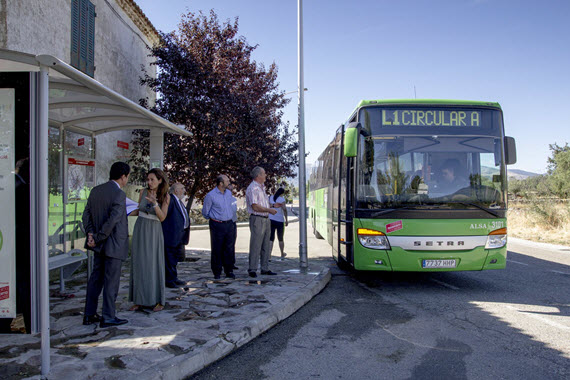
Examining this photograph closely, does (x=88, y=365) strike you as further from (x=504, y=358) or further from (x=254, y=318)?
(x=504, y=358)

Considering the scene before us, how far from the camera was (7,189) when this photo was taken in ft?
11.2

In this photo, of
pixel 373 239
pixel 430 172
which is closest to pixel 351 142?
pixel 430 172

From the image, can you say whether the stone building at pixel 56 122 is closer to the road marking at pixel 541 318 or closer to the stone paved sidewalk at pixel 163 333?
the stone paved sidewalk at pixel 163 333

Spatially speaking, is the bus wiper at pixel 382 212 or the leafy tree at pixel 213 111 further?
the leafy tree at pixel 213 111

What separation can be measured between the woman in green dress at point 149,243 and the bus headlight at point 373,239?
332 cm

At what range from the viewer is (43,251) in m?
3.42

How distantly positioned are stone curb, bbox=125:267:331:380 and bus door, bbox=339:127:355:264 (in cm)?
150

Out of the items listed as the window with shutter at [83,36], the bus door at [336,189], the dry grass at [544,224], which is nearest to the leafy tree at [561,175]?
the dry grass at [544,224]

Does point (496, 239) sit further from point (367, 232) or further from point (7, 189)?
point (7, 189)

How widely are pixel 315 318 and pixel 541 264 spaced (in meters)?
7.92

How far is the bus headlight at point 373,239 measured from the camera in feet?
23.1

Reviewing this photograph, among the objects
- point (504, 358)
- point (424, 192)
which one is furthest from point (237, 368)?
point (424, 192)

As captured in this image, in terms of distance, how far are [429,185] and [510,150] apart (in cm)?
161

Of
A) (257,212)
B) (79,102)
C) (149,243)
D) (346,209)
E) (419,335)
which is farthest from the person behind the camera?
(346,209)
